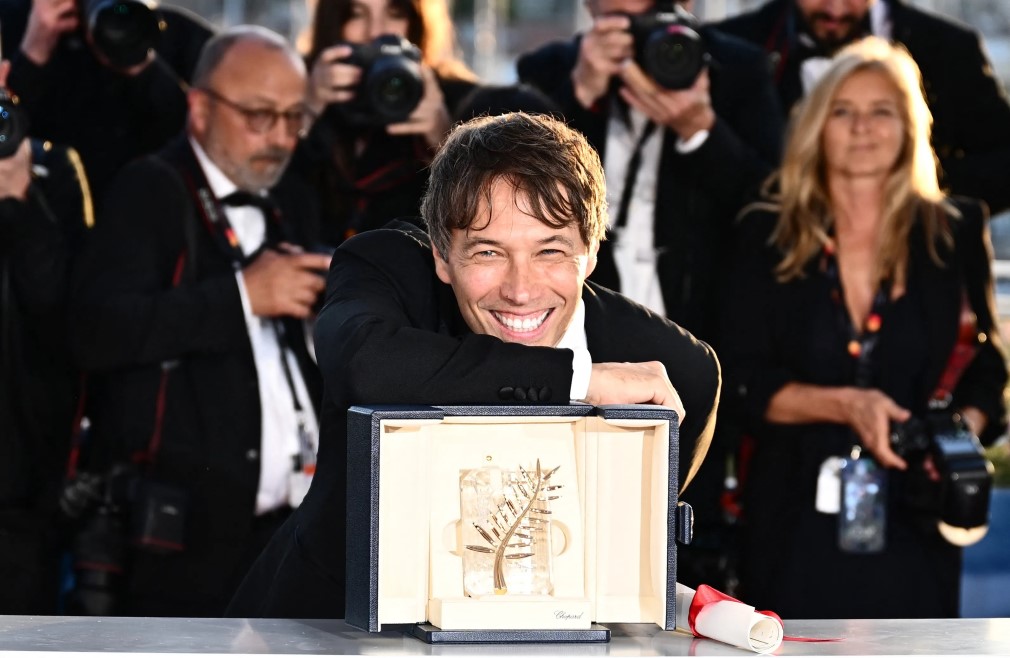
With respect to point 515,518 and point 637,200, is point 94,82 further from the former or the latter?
point 515,518

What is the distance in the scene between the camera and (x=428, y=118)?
3.89m

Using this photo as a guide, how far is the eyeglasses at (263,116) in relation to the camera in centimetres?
380

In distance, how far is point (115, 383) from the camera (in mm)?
3664

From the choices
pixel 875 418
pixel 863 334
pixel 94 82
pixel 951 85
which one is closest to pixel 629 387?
pixel 875 418

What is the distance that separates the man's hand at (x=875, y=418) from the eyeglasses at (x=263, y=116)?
1.42m

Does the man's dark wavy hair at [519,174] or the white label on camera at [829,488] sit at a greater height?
the man's dark wavy hair at [519,174]

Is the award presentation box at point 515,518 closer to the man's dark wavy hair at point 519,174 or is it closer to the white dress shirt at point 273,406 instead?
the man's dark wavy hair at point 519,174

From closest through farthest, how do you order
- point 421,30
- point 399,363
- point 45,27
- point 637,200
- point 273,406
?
1. point 399,363
2. point 273,406
3. point 45,27
4. point 637,200
5. point 421,30

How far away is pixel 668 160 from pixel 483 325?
1.77 m

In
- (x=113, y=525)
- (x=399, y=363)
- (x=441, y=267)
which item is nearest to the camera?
(x=399, y=363)

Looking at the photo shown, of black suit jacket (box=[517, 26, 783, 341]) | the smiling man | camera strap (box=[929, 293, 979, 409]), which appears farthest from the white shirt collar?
camera strap (box=[929, 293, 979, 409])

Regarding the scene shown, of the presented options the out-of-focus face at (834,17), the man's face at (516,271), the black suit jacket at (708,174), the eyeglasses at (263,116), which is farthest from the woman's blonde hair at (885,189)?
the man's face at (516,271)

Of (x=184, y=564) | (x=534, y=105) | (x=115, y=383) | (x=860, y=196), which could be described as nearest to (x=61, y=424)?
(x=115, y=383)

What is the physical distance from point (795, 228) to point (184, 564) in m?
1.59
